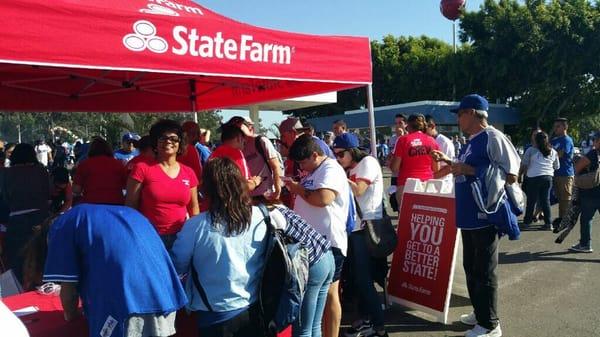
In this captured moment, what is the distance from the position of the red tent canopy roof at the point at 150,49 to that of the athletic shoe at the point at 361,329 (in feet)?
7.12

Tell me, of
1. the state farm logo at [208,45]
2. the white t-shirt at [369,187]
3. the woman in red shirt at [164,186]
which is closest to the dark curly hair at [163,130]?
the woman in red shirt at [164,186]

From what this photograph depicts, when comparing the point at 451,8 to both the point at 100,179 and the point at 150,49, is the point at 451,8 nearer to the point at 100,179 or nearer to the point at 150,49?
the point at 100,179

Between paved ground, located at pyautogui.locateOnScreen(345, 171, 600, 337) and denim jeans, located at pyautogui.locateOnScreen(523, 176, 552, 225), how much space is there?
1614mm

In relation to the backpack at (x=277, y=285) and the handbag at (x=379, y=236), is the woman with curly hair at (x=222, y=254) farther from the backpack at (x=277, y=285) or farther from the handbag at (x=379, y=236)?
the handbag at (x=379, y=236)

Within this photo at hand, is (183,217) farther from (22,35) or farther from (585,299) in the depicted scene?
(585,299)

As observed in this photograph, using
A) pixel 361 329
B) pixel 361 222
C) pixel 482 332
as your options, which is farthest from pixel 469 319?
pixel 361 222

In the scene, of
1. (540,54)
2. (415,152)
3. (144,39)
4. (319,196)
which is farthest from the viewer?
(540,54)

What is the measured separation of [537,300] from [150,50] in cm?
450

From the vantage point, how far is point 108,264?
7.16 ft

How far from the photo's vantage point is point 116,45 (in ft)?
10.9

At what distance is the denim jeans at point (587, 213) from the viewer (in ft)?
22.2

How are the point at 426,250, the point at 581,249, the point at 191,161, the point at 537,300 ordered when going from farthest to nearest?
the point at 581,249 < the point at 537,300 < the point at 191,161 < the point at 426,250

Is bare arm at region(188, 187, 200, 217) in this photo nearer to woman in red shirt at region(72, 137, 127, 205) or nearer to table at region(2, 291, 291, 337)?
table at region(2, 291, 291, 337)

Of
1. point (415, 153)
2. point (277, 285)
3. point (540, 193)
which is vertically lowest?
point (540, 193)
